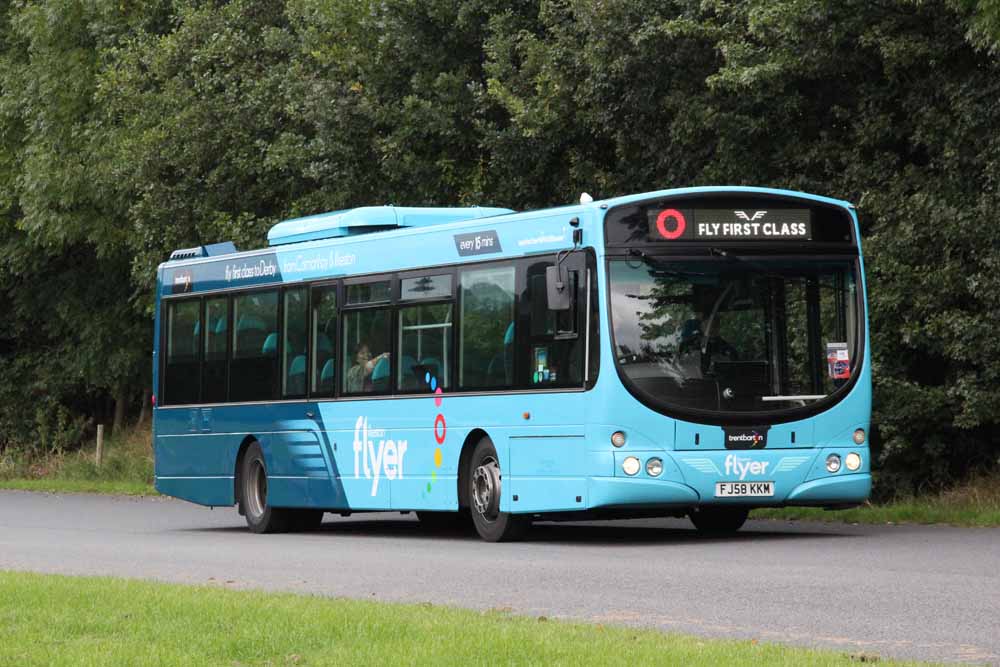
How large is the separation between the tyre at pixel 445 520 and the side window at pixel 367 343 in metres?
2.50

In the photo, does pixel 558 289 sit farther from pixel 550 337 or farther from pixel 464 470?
pixel 464 470

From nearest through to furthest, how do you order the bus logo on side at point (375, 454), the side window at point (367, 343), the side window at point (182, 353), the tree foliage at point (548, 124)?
the bus logo on side at point (375, 454) < the side window at point (367, 343) < the tree foliage at point (548, 124) < the side window at point (182, 353)

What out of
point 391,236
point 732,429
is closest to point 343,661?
point 732,429

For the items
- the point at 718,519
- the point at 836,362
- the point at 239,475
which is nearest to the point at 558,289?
the point at 836,362

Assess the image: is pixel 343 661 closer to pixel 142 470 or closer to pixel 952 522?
pixel 952 522

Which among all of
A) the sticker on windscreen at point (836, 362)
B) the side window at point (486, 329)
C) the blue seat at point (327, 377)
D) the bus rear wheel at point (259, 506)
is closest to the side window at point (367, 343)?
the blue seat at point (327, 377)

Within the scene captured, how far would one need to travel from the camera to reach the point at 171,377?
80.9ft

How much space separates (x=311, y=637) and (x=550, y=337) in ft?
27.4

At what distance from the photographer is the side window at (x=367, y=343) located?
2067 centimetres

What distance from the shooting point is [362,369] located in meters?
21.0

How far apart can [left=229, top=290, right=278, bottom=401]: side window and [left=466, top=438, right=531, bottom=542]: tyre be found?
13.0 ft

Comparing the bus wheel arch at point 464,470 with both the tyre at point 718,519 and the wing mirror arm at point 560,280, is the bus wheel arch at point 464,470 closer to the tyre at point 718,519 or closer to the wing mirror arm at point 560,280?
the wing mirror arm at point 560,280

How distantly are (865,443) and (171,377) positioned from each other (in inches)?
383

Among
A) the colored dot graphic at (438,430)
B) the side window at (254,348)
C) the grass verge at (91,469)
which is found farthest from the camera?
the grass verge at (91,469)
